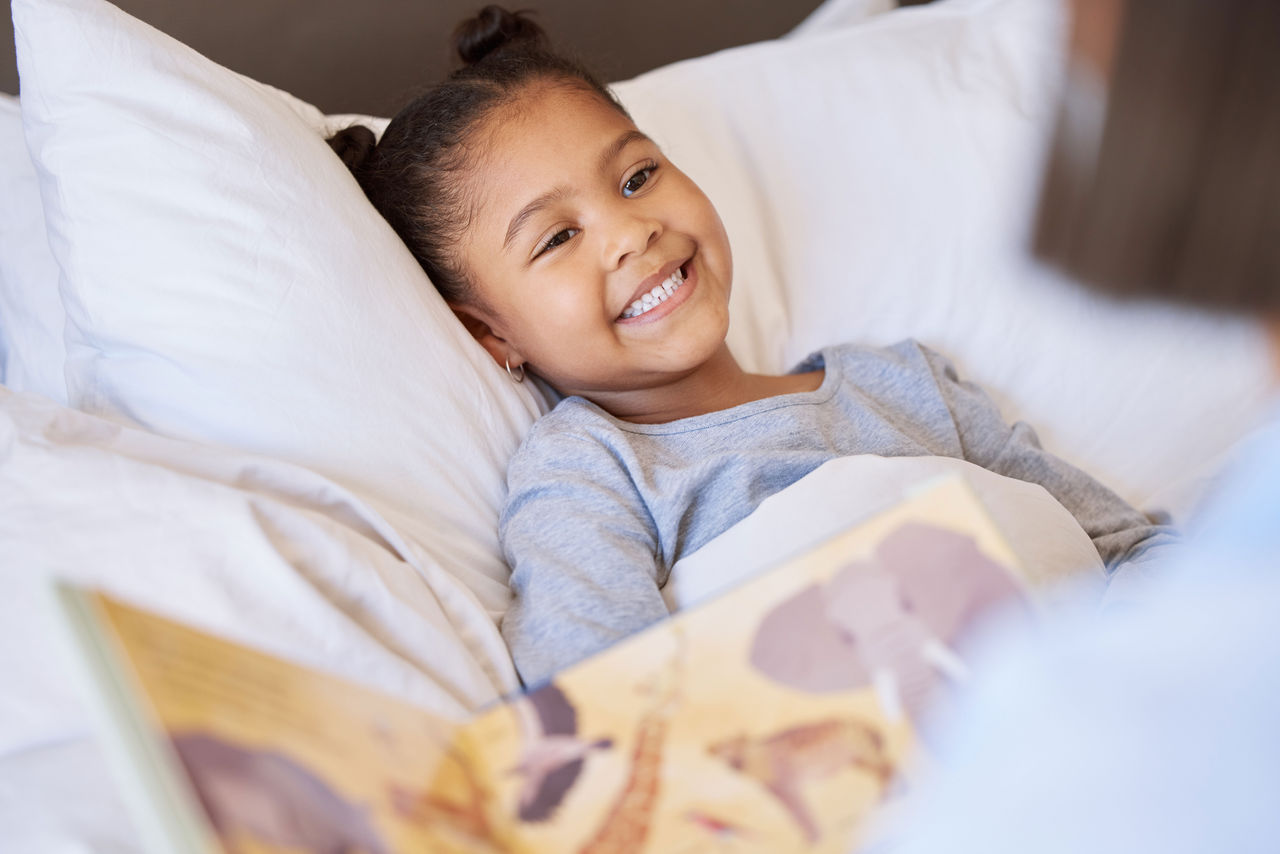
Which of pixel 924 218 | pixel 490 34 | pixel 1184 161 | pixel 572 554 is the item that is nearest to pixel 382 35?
pixel 490 34

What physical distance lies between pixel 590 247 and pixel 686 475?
255 millimetres

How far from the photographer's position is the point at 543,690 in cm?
54

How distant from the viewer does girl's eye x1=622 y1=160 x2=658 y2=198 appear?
111 cm

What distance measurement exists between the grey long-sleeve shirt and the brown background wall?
1.99 ft

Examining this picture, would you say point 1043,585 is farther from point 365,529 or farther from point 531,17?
point 531,17

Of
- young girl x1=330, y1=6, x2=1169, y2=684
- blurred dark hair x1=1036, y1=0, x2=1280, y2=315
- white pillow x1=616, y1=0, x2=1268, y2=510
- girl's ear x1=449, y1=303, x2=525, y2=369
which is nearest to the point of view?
blurred dark hair x1=1036, y1=0, x2=1280, y2=315

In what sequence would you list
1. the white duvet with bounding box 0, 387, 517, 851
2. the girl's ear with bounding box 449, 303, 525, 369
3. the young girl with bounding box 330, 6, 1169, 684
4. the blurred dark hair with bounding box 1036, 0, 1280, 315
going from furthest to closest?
the girl's ear with bounding box 449, 303, 525, 369
the young girl with bounding box 330, 6, 1169, 684
the white duvet with bounding box 0, 387, 517, 851
the blurred dark hair with bounding box 1036, 0, 1280, 315

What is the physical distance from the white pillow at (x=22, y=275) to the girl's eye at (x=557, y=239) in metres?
0.51

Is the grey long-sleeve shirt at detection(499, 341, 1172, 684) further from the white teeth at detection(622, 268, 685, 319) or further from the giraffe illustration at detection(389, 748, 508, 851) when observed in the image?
the giraffe illustration at detection(389, 748, 508, 851)

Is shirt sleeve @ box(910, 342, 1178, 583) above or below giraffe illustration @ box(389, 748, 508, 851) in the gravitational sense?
below

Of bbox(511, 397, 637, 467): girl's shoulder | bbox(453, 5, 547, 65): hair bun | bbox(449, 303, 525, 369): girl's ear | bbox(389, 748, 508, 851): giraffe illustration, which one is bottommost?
bbox(511, 397, 637, 467): girl's shoulder

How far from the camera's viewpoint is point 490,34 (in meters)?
1.23

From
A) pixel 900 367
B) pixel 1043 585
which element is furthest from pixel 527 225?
pixel 1043 585

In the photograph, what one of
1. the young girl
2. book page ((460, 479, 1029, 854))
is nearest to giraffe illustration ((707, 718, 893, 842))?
book page ((460, 479, 1029, 854))
